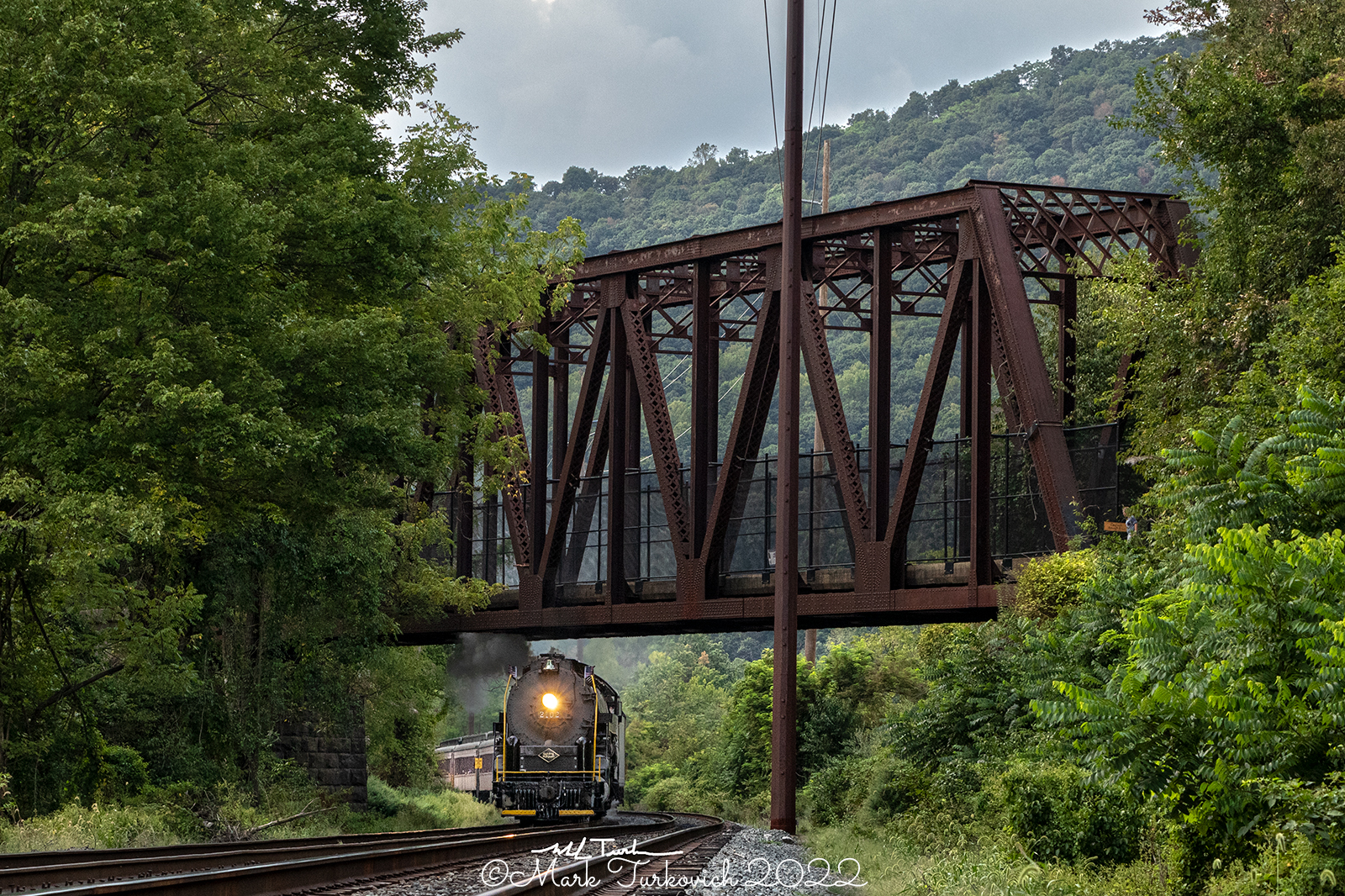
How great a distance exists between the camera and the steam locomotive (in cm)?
2998

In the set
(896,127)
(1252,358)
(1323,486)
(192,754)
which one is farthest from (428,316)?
(896,127)

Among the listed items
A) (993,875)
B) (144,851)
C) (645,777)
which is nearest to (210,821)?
(144,851)

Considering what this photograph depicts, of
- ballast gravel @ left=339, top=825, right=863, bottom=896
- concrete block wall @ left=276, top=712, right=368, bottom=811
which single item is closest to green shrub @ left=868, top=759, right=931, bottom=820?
ballast gravel @ left=339, top=825, right=863, bottom=896

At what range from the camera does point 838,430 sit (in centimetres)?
2728

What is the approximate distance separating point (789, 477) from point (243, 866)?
376 inches

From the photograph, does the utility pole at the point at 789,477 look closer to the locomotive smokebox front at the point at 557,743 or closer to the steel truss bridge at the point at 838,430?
the steel truss bridge at the point at 838,430

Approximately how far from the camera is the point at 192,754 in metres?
29.0

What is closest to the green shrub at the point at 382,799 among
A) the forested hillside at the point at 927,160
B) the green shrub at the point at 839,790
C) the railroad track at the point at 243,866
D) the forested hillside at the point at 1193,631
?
the forested hillside at the point at 1193,631

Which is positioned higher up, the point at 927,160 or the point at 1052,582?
the point at 927,160

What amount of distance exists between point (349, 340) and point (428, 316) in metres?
6.85

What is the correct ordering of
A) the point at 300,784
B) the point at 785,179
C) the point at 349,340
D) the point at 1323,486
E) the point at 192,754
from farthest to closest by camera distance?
the point at 300,784 < the point at 192,754 < the point at 349,340 < the point at 785,179 < the point at 1323,486

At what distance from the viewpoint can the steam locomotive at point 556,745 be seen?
29984mm

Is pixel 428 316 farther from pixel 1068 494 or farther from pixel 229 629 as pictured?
pixel 1068 494
